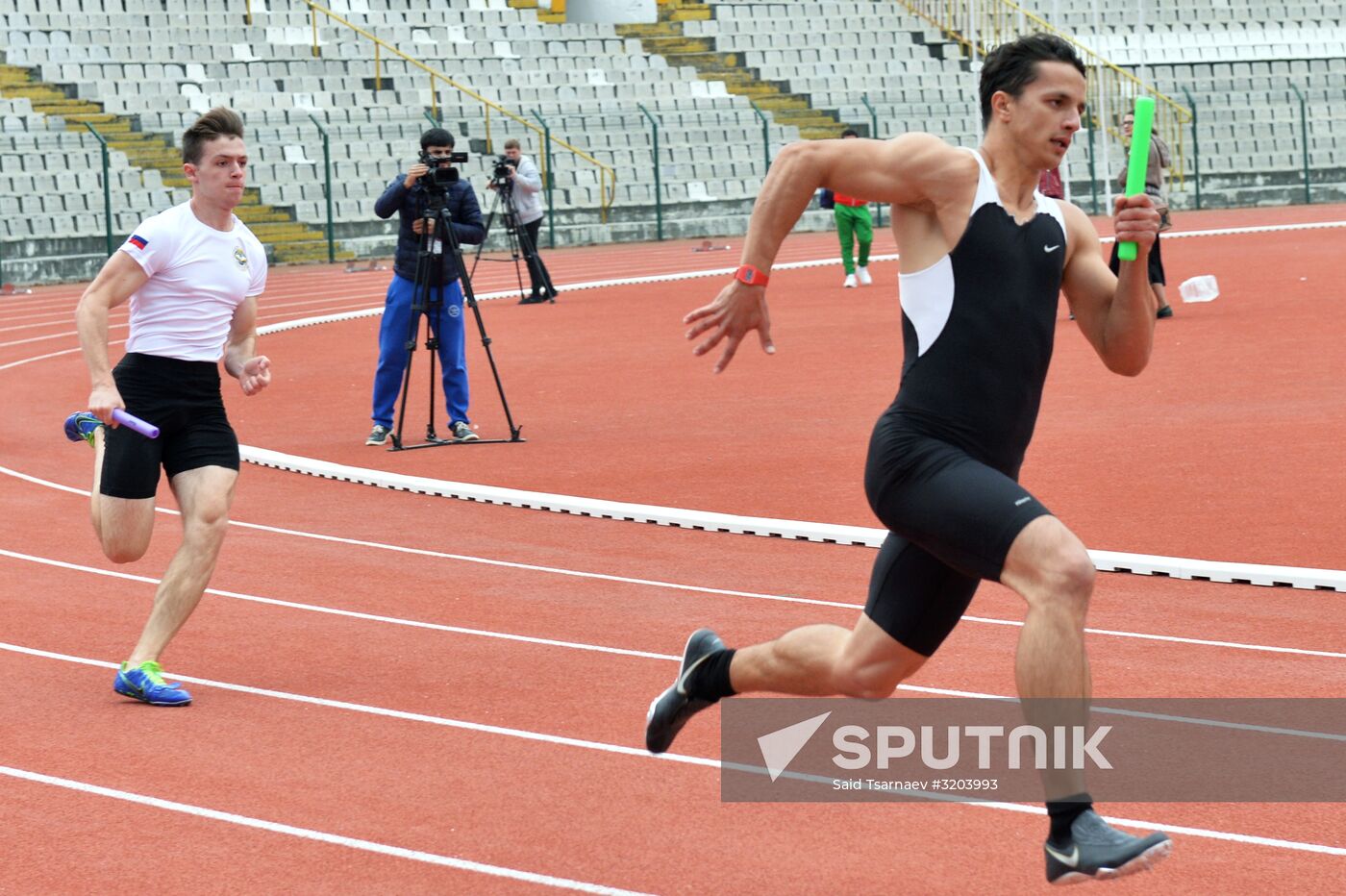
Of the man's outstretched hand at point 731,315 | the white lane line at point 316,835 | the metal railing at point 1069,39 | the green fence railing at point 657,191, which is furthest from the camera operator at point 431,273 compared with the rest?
the metal railing at point 1069,39

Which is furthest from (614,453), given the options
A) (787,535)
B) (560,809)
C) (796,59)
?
(796,59)

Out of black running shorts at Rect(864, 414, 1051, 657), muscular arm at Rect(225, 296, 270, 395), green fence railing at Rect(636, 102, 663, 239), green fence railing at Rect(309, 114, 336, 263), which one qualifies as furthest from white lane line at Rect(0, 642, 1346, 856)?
green fence railing at Rect(636, 102, 663, 239)

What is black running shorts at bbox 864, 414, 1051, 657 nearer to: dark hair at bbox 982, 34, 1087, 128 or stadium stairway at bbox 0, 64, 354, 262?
dark hair at bbox 982, 34, 1087, 128

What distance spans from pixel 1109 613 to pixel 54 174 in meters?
24.5

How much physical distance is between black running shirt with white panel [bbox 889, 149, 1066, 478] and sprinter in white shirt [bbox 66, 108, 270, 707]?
9.15 feet

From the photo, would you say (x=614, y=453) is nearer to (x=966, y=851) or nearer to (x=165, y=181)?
(x=966, y=851)

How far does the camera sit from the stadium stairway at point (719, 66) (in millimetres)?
37344

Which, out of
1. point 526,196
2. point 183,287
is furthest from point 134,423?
point 526,196

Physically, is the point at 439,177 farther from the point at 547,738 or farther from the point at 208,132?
the point at 547,738

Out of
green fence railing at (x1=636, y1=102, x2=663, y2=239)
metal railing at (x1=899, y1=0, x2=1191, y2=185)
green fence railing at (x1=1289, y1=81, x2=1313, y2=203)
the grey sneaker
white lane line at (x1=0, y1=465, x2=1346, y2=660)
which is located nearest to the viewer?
the grey sneaker

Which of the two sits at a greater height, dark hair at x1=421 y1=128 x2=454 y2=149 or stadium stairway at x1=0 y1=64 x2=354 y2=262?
dark hair at x1=421 y1=128 x2=454 y2=149

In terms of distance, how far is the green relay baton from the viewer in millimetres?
4422

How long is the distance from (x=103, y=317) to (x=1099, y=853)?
387 cm

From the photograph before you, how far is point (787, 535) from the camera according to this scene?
29.3 feet
